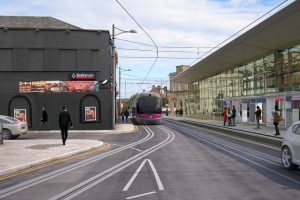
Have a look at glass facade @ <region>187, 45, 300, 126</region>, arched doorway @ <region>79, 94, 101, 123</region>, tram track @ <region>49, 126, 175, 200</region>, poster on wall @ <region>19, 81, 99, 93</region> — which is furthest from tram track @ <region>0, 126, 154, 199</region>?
poster on wall @ <region>19, 81, 99, 93</region>

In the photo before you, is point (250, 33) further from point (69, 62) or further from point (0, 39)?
point (0, 39)

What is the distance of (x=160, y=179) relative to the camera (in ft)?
35.7

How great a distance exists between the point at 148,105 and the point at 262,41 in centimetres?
1437

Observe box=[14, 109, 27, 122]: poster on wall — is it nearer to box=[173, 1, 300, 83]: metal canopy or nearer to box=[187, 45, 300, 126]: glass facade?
box=[173, 1, 300, 83]: metal canopy

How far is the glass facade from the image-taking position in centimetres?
Result: 3622

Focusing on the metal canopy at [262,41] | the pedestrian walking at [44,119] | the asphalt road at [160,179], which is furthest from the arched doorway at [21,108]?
the asphalt road at [160,179]

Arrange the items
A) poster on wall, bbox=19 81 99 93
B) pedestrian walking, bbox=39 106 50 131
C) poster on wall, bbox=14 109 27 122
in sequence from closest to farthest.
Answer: pedestrian walking, bbox=39 106 50 131 < poster on wall, bbox=14 109 27 122 < poster on wall, bbox=19 81 99 93

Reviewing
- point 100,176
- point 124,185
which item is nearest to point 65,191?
point 124,185

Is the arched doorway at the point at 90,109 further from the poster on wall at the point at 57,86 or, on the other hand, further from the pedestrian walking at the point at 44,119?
the pedestrian walking at the point at 44,119

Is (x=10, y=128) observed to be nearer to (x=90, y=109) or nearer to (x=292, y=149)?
(x=90, y=109)

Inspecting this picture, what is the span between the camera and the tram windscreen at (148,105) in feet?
153

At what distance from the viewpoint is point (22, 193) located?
9180 mm

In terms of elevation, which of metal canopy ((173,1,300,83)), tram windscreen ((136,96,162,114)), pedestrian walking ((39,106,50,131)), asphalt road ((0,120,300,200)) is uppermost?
metal canopy ((173,1,300,83))

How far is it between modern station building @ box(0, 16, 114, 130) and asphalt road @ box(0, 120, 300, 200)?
21207 mm
